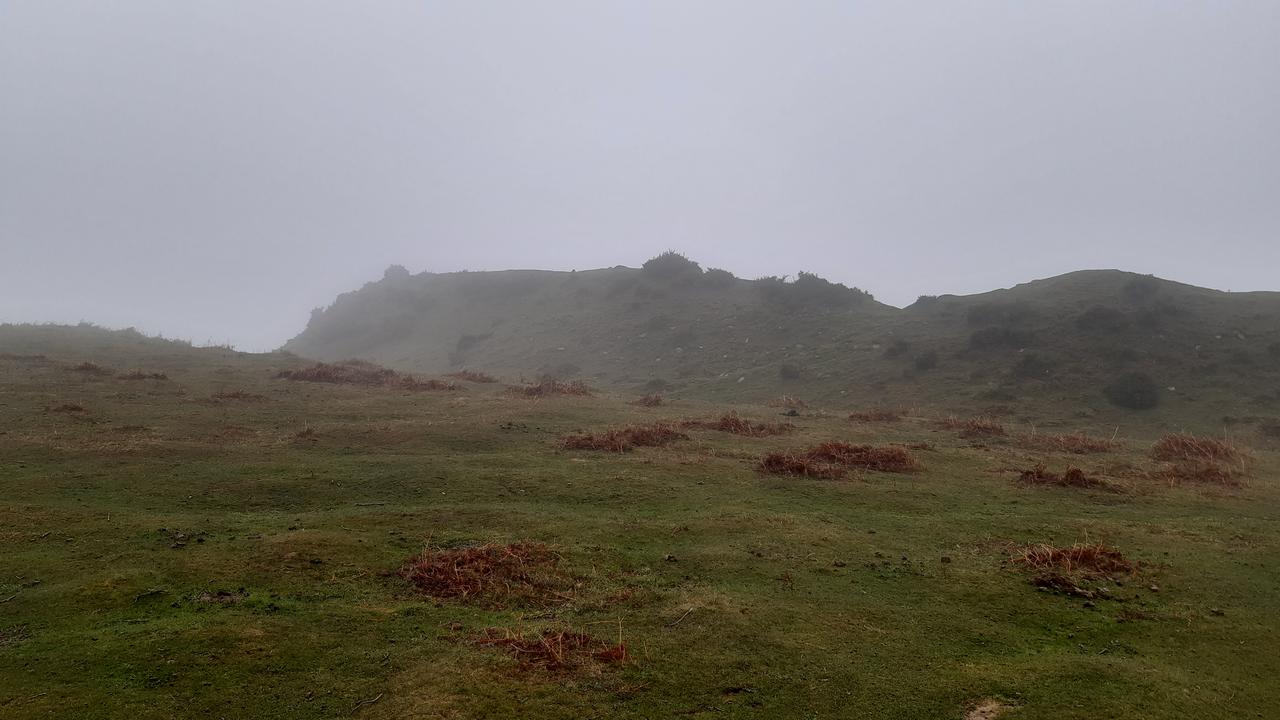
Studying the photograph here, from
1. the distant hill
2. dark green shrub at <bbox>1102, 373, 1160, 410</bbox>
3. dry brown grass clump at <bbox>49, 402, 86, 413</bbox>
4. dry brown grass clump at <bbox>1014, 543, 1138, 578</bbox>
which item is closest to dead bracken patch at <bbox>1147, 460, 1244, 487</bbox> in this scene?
dry brown grass clump at <bbox>1014, 543, 1138, 578</bbox>

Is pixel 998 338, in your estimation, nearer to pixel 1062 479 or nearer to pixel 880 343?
pixel 880 343

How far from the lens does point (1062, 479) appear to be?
1320 cm

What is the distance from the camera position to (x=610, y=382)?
140ft

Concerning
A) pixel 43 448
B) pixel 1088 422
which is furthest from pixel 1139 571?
pixel 1088 422

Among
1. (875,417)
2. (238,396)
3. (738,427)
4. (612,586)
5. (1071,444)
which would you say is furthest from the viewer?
(875,417)

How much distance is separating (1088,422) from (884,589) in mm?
24427

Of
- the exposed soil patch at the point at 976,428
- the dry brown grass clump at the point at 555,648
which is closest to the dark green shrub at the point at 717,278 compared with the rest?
the exposed soil patch at the point at 976,428

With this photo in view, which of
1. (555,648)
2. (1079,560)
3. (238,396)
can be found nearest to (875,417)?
(1079,560)

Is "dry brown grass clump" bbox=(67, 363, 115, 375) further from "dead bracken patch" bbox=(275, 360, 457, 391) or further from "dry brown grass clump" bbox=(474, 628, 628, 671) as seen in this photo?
"dry brown grass clump" bbox=(474, 628, 628, 671)

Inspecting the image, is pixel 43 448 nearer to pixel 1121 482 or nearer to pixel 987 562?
pixel 987 562

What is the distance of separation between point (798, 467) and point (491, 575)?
8009mm

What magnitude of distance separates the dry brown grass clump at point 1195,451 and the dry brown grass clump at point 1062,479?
4.67 metres

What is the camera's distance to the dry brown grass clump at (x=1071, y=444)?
1823 cm

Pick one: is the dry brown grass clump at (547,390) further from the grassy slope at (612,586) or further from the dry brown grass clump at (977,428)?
the dry brown grass clump at (977,428)
